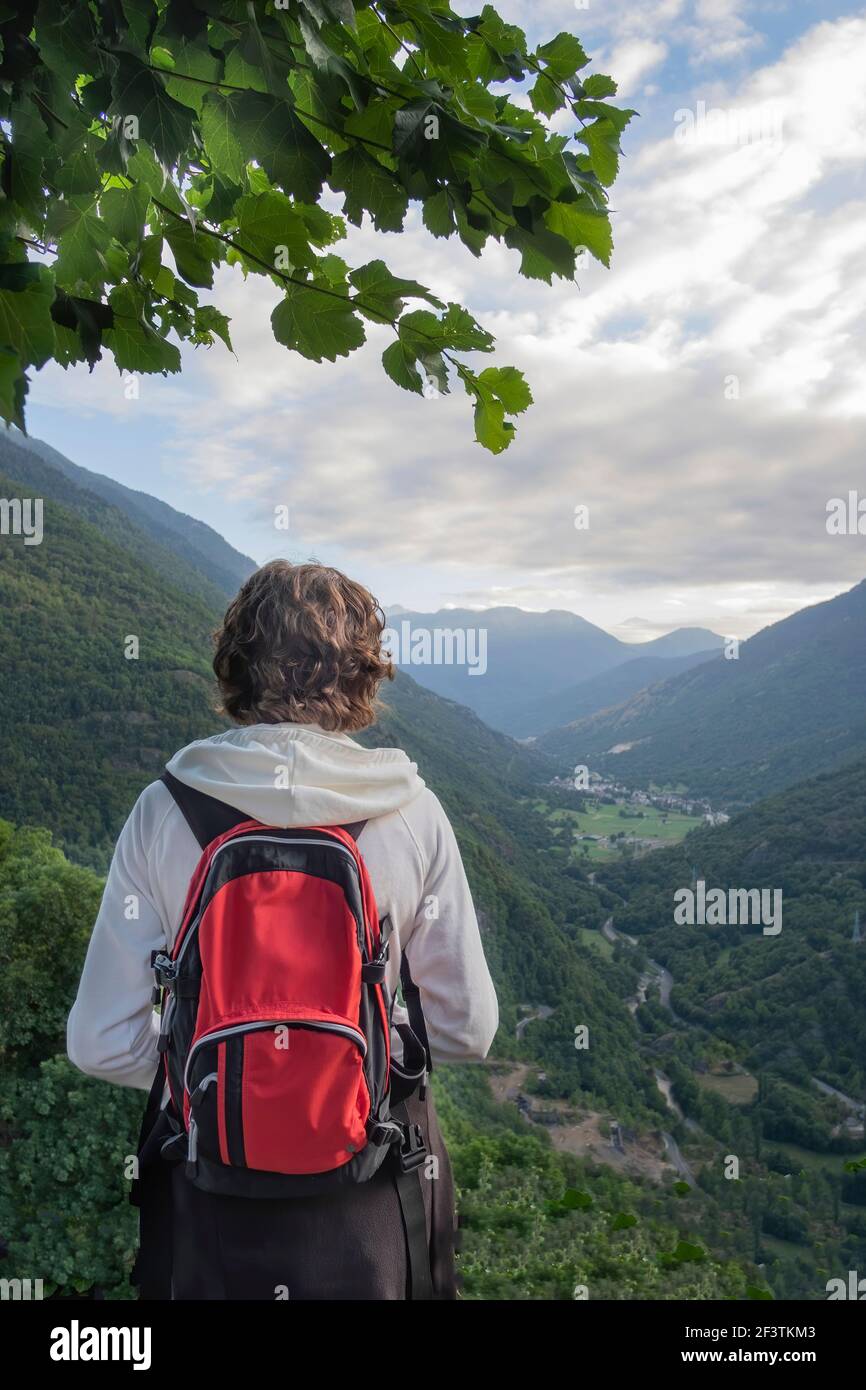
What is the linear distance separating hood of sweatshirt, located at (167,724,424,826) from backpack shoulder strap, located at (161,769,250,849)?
0.07 ft

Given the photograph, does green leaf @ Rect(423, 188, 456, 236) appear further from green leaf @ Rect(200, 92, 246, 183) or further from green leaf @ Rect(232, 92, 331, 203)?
green leaf @ Rect(200, 92, 246, 183)

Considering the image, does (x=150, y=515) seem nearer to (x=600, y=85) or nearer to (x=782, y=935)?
(x=782, y=935)

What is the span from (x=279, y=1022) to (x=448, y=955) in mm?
344

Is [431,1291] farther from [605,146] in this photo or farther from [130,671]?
[130,671]

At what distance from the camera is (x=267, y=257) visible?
114cm

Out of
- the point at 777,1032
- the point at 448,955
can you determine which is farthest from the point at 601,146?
the point at 777,1032

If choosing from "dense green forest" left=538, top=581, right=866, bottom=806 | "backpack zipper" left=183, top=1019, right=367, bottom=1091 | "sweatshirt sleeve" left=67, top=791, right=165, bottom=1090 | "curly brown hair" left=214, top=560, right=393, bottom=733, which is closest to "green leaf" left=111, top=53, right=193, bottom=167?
"curly brown hair" left=214, top=560, right=393, bottom=733

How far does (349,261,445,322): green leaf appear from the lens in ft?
3.66

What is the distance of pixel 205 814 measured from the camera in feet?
4.43

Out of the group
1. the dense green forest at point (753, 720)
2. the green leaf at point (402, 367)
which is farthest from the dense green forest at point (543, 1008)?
the dense green forest at point (753, 720)

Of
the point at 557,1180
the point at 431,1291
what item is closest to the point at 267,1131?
the point at 431,1291

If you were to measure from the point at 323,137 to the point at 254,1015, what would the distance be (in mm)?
1271

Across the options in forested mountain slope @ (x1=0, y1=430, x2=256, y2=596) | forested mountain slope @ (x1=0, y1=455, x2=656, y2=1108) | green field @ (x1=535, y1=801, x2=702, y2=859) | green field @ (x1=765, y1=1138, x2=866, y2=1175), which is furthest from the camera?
forested mountain slope @ (x1=0, y1=430, x2=256, y2=596)

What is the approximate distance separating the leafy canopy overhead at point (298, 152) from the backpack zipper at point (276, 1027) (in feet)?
3.07
